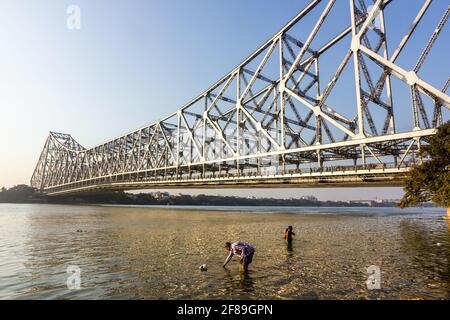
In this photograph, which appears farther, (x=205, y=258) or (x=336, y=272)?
(x=205, y=258)

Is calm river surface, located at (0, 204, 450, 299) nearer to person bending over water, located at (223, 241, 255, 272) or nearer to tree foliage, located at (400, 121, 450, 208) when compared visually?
person bending over water, located at (223, 241, 255, 272)

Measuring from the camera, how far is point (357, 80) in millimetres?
49281

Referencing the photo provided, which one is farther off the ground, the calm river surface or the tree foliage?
the tree foliage

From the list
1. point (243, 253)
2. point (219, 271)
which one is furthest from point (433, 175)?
point (219, 271)

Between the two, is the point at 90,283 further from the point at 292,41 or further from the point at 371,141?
the point at 292,41

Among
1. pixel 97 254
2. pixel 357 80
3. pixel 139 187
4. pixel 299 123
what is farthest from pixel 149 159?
pixel 97 254

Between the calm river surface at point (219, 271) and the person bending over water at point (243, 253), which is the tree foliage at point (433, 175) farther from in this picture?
the person bending over water at point (243, 253)

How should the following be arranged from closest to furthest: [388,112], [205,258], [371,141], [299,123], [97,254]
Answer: [205,258]
[97,254]
[371,141]
[388,112]
[299,123]

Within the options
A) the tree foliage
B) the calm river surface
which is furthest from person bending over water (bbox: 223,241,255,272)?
the tree foliage

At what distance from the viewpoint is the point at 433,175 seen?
32.4 m

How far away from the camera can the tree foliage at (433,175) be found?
1235 inches

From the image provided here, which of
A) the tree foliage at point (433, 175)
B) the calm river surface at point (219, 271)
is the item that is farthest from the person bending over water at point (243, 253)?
the tree foliage at point (433, 175)

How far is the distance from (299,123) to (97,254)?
54.6 meters

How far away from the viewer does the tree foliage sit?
103 ft
